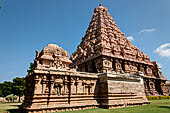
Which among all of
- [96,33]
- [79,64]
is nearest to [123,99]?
[79,64]

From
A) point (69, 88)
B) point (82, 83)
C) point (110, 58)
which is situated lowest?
point (69, 88)

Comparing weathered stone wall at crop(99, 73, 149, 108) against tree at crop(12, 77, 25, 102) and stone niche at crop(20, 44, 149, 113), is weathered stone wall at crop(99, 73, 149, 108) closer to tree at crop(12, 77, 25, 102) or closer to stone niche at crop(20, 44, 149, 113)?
stone niche at crop(20, 44, 149, 113)

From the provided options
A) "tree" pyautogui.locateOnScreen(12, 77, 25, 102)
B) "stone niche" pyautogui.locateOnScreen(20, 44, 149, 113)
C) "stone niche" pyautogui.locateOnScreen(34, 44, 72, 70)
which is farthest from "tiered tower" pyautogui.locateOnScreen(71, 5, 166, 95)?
"tree" pyautogui.locateOnScreen(12, 77, 25, 102)

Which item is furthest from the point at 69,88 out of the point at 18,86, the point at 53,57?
the point at 18,86

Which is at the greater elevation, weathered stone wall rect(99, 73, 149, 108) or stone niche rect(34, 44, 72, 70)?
stone niche rect(34, 44, 72, 70)

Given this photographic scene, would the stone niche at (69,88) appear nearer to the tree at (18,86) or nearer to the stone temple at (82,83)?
the stone temple at (82,83)

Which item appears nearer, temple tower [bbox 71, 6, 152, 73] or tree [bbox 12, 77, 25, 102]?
temple tower [bbox 71, 6, 152, 73]

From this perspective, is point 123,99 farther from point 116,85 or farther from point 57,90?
point 57,90

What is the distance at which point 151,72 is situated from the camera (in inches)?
1303

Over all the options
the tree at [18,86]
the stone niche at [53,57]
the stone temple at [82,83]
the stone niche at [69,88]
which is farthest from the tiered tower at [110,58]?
the tree at [18,86]

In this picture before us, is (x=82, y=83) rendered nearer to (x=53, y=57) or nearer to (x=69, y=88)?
(x=69, y=88)

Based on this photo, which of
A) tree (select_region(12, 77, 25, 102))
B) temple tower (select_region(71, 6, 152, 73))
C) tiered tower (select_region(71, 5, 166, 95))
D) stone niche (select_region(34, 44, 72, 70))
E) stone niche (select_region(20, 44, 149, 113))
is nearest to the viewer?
stone niche (select_region(20, 44, 149, 113))

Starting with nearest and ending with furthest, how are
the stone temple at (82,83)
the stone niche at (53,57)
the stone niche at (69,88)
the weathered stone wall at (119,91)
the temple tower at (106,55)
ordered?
the stone niche at (69,88) < the stone temple at (82,83) < the weathered stone wall at (119,91) < the stone niche at (53,57) < the temple tower at (106,55)

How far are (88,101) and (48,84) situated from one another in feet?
17.3
